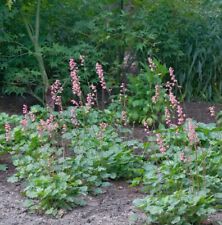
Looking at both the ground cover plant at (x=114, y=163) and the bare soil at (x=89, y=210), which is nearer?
the ground cover plant at (x=114, y=163)

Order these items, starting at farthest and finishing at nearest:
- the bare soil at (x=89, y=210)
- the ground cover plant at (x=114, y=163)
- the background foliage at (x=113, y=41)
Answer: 1. the background foliage at (x=113, y=41)
2. the bare soil at (x=89, y=210)
3. the ground cover plant at (x=114, y=163)

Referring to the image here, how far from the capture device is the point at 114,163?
17.3ft

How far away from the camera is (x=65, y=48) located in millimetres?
8203

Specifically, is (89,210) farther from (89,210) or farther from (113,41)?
(113,41)

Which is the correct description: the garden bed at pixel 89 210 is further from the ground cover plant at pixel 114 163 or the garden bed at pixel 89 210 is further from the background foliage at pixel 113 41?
the background foliage at pixel 113 41

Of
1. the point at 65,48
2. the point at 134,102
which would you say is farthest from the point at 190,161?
the point at 65,48

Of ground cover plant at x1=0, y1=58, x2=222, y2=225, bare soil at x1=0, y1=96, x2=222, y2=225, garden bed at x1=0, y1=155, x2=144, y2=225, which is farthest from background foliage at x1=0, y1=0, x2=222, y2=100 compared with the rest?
garden bed at x1=0, y1=155, x2=144, y2=225

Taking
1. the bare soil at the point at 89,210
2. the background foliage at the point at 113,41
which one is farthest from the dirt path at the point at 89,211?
the background foliage at the point at 113,41

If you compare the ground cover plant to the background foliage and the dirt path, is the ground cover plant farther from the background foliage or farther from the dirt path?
the background foliage

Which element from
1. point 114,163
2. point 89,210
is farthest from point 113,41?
point 89,210

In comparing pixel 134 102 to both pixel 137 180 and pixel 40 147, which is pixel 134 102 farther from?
pixel 137 180

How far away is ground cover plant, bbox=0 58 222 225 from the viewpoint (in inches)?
168

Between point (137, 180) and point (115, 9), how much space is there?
440cm

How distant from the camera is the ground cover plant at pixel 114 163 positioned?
14.0 feet
